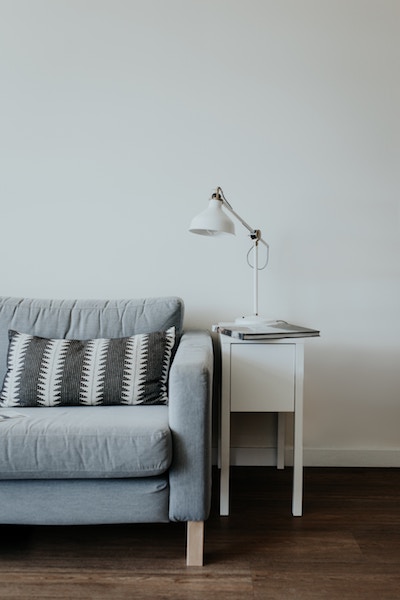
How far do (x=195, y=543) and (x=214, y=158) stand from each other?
5.39 feet

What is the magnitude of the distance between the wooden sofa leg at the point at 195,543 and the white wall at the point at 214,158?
90 centimetres

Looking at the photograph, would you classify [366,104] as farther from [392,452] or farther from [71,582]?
[71,582]

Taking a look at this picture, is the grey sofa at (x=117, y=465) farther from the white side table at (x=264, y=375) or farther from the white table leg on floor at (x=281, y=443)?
the white table leg on floor at (x=281, y=443)

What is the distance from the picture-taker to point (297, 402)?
1.88 meters

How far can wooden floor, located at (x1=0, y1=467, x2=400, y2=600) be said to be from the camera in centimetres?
143

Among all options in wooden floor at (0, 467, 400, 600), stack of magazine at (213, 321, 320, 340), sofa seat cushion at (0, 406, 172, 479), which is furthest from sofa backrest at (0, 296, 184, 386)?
wooden floor at (0, 467, 400, 600)

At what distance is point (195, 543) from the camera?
1.56 metres

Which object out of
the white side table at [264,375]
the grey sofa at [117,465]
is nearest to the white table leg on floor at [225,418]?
the white side table at [264,375]

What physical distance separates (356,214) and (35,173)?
1.53 m

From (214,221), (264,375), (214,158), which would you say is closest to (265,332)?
(264,375)

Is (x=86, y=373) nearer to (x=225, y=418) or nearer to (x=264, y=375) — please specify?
(x=225, y=418)

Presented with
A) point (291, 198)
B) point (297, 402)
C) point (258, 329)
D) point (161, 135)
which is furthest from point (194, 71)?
point (297, 402)

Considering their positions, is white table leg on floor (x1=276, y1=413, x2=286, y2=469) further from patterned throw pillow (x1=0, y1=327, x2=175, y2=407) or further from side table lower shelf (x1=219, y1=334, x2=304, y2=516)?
patterned throw pillow (x1=0, y1=327, x2=175, y2=407)

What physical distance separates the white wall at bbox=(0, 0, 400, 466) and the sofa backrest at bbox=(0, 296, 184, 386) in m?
0.28
